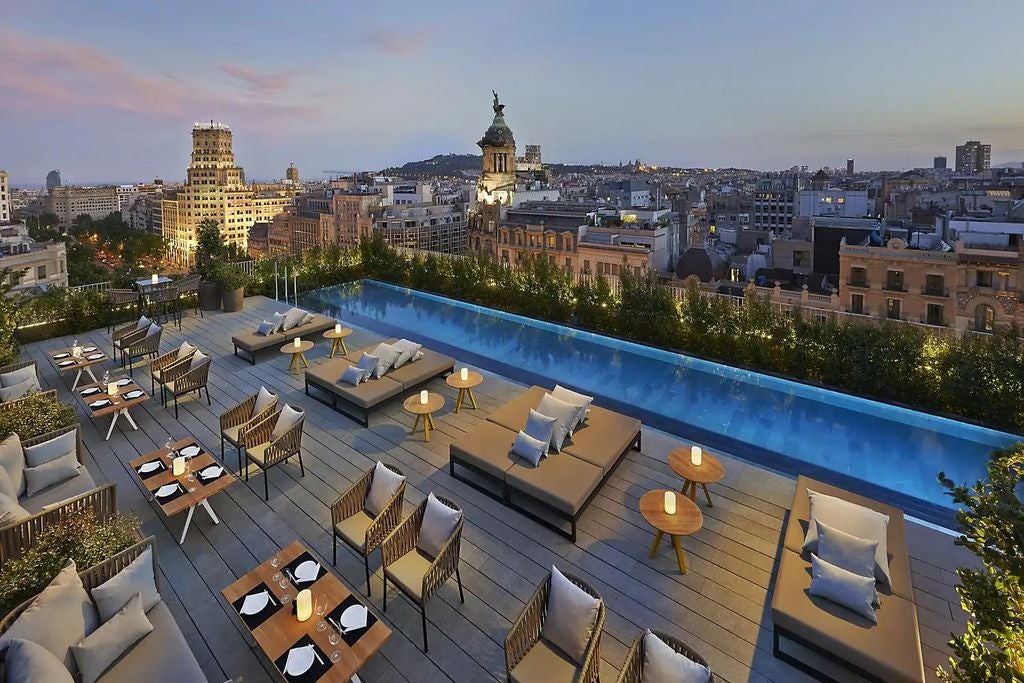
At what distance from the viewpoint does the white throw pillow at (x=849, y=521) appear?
4516 mm

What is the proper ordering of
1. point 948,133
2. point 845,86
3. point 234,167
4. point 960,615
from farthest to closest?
point 234,167 → point 948,133 → point 845,86 → point 960,615

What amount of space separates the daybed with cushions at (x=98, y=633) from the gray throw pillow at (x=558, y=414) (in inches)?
161

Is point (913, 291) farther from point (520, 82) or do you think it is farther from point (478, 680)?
point (520, 82)

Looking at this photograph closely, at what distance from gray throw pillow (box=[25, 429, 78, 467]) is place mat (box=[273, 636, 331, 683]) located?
4.35m

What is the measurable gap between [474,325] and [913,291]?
32759 millimetres

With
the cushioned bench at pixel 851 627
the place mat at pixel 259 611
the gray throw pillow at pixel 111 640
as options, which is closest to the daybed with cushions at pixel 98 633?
the gray throw pillow at pixel 111 640

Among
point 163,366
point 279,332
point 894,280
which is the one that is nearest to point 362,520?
point 163,366

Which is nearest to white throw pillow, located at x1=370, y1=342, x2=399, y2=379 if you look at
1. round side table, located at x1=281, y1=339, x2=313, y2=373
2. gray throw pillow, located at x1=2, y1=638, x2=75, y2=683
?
round side table, located at x1=281, y1=339, x2=313, y2=373

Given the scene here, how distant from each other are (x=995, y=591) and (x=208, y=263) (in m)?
15.8

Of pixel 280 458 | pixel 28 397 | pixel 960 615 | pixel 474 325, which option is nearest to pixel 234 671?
pixel 280 458

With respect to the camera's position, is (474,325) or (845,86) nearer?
(474,325)

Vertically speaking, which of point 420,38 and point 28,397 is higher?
point 420,38

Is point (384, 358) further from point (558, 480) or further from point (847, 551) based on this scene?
point (847, 551)

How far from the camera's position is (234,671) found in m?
3.90
